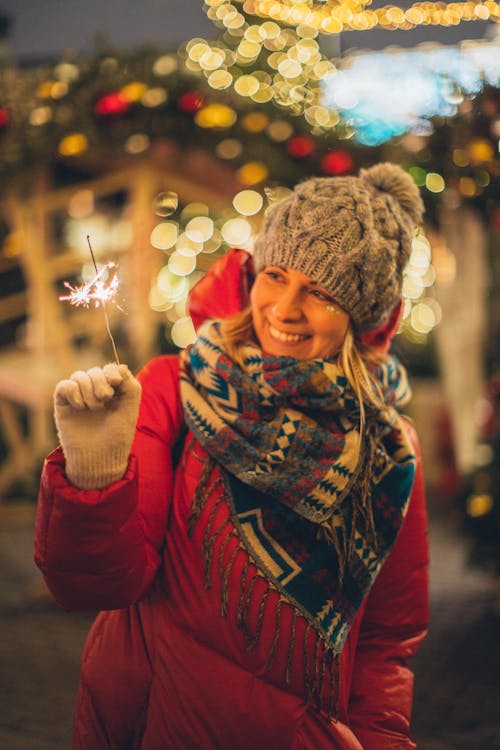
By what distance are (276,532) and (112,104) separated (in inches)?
131

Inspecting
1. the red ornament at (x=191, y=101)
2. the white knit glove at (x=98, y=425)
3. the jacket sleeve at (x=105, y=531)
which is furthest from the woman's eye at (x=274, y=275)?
the red ornament at (x=191, y=101)

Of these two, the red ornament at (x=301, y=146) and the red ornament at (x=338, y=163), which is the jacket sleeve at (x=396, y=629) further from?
the red ornament at (x=301, y=146)

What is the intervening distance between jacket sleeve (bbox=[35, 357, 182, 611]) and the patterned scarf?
5.2 inches

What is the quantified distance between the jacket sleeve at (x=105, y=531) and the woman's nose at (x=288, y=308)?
1.16 ft

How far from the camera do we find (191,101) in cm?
439

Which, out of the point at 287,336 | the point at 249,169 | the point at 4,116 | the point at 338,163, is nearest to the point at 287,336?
the point at 287,336

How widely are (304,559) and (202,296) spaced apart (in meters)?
0.67

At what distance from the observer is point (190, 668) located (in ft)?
5.13

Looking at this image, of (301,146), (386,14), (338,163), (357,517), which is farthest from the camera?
(301,146)

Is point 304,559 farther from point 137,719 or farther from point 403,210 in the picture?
point 403,210

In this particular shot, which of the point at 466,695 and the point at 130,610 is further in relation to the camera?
the point at 466,695

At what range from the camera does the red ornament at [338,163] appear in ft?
13.5

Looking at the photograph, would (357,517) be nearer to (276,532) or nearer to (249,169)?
(276,532)

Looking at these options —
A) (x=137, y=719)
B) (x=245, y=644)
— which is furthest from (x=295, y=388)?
(x=137, y=719)
